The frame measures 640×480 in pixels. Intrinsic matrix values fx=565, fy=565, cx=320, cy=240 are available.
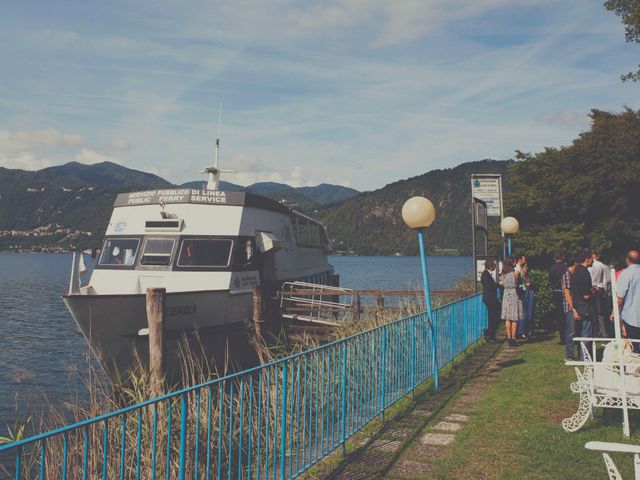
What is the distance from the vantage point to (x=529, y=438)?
6.23m

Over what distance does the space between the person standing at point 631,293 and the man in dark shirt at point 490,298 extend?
409 centimetres

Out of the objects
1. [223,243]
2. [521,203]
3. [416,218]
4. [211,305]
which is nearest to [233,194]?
[223,243]

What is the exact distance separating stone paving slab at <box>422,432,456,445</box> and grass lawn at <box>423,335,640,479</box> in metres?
0.11

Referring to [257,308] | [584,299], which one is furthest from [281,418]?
[257,308]

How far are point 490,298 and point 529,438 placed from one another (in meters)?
6.65

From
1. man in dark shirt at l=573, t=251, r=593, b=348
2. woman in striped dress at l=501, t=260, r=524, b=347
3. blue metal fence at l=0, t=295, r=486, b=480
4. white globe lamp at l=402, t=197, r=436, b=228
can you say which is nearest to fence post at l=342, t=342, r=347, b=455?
blue metal fence at l=0, t=295, r=486, b=480

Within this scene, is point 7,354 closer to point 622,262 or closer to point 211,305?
point 211,305

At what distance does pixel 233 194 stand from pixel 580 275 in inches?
332

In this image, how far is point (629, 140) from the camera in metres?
24.2

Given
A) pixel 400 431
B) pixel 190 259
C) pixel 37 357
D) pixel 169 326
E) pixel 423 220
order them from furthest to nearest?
pixel 37 357
pixel 190 259
pixel 169 326
pixel 423 220
pixel 400 431

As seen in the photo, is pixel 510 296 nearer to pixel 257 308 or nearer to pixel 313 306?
pixel 313 306

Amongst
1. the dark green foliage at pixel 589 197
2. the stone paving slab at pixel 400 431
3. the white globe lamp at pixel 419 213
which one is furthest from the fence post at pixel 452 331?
the dark green foliage at pixel 589 197

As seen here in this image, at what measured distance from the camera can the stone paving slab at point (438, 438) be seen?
20.6 ft

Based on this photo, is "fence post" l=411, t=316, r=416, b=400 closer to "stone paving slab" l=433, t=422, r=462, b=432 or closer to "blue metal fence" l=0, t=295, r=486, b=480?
"blue metal fence" l=0, t=295, r=486, b=480
